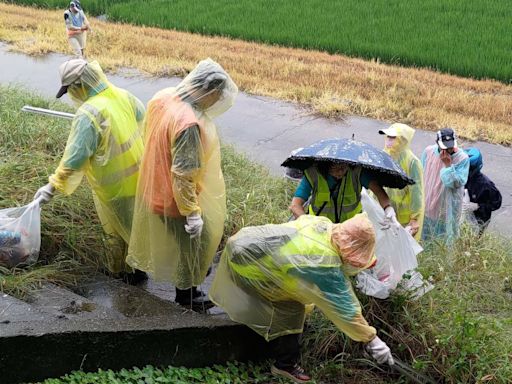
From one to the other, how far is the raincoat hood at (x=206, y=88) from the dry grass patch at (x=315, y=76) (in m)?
5.44

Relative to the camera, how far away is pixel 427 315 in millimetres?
3709

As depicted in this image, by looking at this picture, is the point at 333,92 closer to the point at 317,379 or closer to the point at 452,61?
the point at 452,61

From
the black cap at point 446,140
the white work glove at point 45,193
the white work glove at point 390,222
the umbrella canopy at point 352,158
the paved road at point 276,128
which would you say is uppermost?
the umbrella canopy at point 352,158

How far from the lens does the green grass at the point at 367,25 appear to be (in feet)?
40.7

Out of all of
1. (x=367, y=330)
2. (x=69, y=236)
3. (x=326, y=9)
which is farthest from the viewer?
(x=326, y=9)

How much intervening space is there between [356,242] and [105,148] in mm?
1650

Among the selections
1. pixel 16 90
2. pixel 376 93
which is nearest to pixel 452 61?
pixel 376 93

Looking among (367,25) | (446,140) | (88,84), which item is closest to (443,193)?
(446,140)

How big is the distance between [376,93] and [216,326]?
272 inches

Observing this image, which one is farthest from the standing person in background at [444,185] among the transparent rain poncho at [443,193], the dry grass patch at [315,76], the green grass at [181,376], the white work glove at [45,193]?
the dry grass patch at [315,76]

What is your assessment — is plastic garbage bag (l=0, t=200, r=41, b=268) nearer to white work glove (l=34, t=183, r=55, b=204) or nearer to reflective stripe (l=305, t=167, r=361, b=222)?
white work glove (l=34, t=183, r=55, b=204)

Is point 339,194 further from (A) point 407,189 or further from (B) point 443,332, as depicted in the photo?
(A) point 407,189

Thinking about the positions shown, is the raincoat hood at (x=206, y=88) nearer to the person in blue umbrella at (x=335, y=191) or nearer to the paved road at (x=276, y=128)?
the person in blue umbrella at (x=335, y=191)

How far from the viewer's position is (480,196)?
5.43 metres
